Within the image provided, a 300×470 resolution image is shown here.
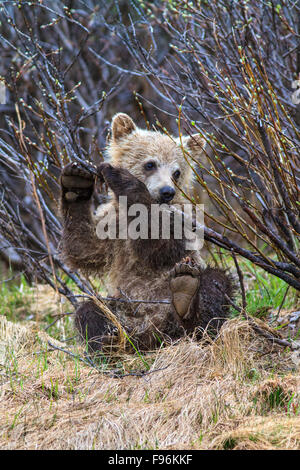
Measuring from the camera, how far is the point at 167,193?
459 centimetres

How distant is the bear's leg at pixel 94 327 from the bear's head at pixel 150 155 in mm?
1062

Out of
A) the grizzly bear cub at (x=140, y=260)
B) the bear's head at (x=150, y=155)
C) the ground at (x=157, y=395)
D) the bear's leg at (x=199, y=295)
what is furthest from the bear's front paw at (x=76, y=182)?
the ground at (x=157, y=395)

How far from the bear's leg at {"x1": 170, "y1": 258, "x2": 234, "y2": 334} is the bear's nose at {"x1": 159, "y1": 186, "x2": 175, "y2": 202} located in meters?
0.64

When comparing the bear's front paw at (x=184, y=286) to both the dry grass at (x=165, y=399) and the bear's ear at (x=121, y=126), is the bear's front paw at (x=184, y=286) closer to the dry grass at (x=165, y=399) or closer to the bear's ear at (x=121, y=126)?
the dry grass at (x=165, y=399)

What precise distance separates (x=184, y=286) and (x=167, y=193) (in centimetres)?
96

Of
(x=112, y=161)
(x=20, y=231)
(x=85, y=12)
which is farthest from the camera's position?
(x=85, y=12)

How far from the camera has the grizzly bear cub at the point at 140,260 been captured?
4.23 metres

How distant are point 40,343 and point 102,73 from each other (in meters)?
5.35

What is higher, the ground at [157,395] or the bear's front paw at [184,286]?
the bear's front paw at [184,286]

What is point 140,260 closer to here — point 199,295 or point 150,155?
point 199,295

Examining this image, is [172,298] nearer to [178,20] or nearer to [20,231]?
[20,231]

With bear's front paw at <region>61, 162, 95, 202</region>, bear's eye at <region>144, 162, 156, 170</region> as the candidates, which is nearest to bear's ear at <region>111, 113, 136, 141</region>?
bear's eye at <region>144, 162, 156, 170</region>

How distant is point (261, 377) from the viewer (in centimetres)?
368
